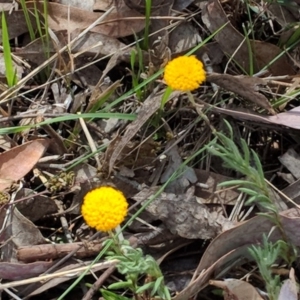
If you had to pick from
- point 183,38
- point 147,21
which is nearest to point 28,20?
point 147,21

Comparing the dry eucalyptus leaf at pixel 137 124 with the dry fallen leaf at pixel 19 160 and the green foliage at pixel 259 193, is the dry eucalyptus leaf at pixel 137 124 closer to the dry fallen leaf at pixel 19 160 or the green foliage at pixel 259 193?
the dry fallen leaf at pixel 19 160

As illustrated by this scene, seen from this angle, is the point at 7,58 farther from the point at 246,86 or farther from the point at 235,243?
the point at 235,243

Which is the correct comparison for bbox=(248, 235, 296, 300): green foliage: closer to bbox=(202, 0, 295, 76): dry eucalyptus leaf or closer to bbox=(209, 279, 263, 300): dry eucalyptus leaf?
bbox=(209, 279, 263, 300): dry eucalyptus leaf

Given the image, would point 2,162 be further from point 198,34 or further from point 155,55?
point 198,34

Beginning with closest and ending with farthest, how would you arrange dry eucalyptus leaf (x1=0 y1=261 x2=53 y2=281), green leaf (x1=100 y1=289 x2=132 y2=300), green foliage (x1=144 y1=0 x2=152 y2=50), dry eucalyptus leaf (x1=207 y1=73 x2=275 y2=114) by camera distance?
green leaf (x1=100 y1=289 x2=132 y2=300) → dry eucalyptus leaf (x1=0 y1=261 x2=53 y2=281) → dry eucalyptus leaf (x1=207 y1=73 x2=275 y2=114) → green foliage (x1=144 y1=0 x2=152 y2=50)

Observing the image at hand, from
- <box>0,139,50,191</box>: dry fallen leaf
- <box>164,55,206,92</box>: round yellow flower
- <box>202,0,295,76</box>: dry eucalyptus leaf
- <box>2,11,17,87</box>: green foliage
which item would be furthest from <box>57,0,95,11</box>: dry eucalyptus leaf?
<box>164,55,206,92</box>: round yellow flower

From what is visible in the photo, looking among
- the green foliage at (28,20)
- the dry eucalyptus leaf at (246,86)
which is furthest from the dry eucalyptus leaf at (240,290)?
the green foliage at (28,20)
